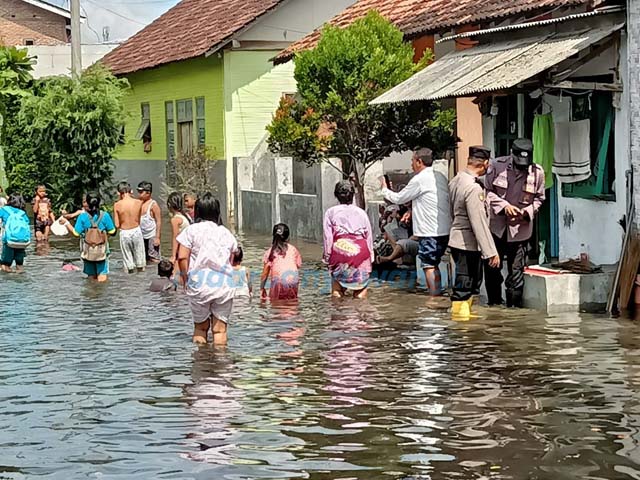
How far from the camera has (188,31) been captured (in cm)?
3512

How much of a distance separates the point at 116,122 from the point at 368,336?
58.4ft

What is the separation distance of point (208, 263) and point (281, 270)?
149 inches

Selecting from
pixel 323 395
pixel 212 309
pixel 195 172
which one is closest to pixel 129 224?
pixel 212 309

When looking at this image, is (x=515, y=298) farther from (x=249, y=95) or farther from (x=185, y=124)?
(x=185, y=124)

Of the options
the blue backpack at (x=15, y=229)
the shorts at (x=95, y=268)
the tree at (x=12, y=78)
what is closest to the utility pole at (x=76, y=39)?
the tree at (x=12, y=78)

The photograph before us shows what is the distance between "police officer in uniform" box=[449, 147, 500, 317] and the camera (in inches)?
520

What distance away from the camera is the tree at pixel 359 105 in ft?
61.9

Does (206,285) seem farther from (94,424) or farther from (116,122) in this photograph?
(116,122)

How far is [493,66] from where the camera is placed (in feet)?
49.4

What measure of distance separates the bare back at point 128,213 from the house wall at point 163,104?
421 inches

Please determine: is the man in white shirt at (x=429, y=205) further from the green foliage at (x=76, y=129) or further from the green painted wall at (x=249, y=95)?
the green painted wall at (x=249, y=95)

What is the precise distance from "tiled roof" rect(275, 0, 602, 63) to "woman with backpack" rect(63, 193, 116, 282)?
19.3 feet

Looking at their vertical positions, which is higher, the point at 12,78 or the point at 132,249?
the point at 12,78

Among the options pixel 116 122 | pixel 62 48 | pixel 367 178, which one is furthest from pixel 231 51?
pixel 62 48
